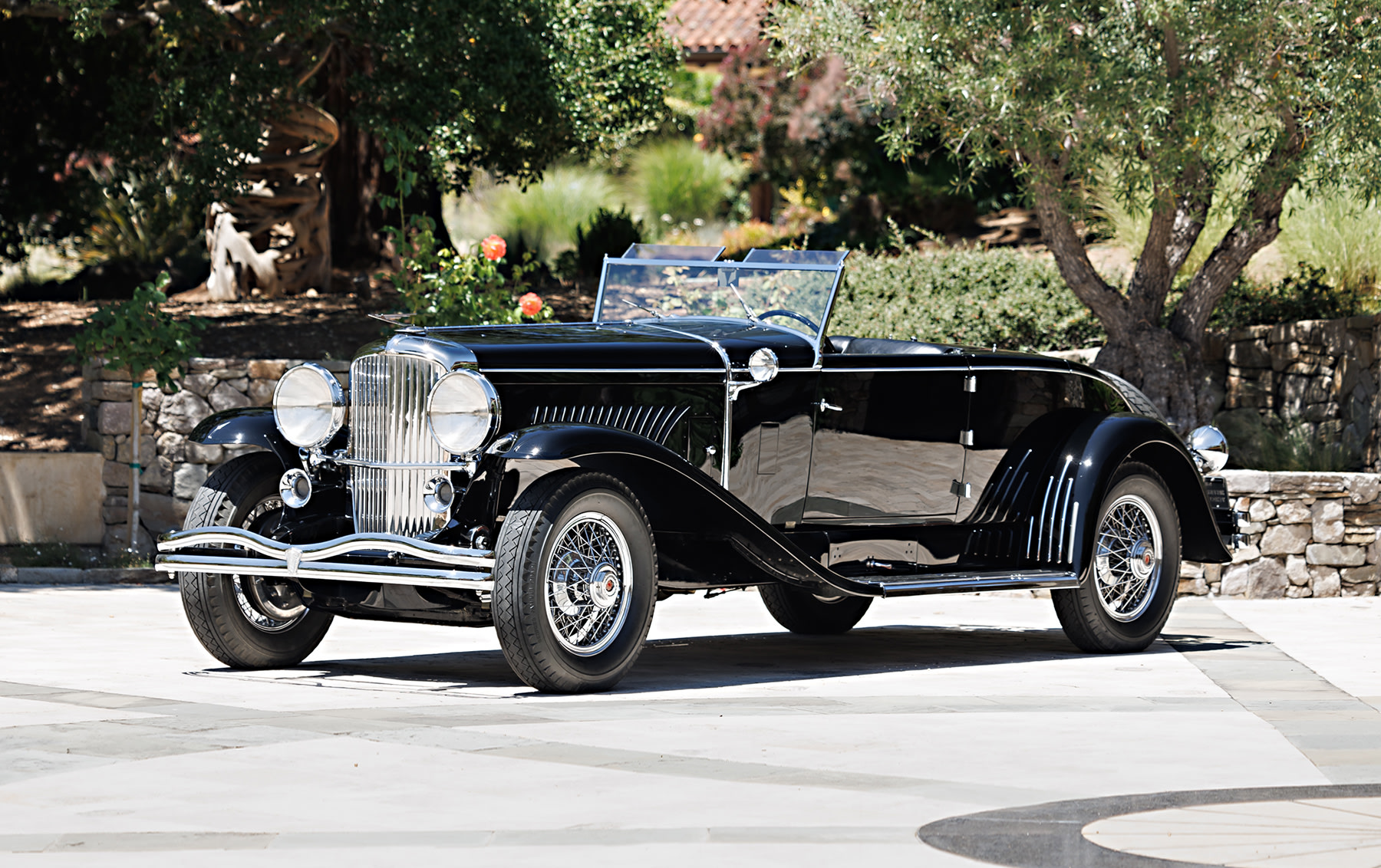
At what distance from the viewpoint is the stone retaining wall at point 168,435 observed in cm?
1216

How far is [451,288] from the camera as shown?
1213 cm

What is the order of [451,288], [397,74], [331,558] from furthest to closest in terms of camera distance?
[397,74] < [451,288] < [331,558]

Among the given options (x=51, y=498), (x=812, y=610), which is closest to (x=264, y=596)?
(x=812, y=610)

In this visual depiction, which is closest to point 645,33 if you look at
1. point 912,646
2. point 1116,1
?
point 1116,1

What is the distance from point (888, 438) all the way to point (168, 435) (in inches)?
254

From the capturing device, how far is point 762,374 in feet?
23.3

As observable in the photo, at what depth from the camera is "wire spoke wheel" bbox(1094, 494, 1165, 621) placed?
8.07 m

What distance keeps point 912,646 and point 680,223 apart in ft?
57.8

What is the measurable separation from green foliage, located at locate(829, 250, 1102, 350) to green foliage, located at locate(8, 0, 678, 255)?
2815 mm

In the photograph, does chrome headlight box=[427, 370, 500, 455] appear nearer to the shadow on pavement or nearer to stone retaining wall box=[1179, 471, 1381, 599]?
the shadow on pavement

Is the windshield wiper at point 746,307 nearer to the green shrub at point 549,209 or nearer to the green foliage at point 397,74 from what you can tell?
the green foliage at point 397,74

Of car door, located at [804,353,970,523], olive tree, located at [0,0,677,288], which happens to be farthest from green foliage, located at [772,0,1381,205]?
olive tree, located at [0,0,677,288]

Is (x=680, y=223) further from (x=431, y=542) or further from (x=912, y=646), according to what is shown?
(x=431, y=542)

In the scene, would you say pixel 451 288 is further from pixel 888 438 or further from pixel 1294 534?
pixel 1294 534
